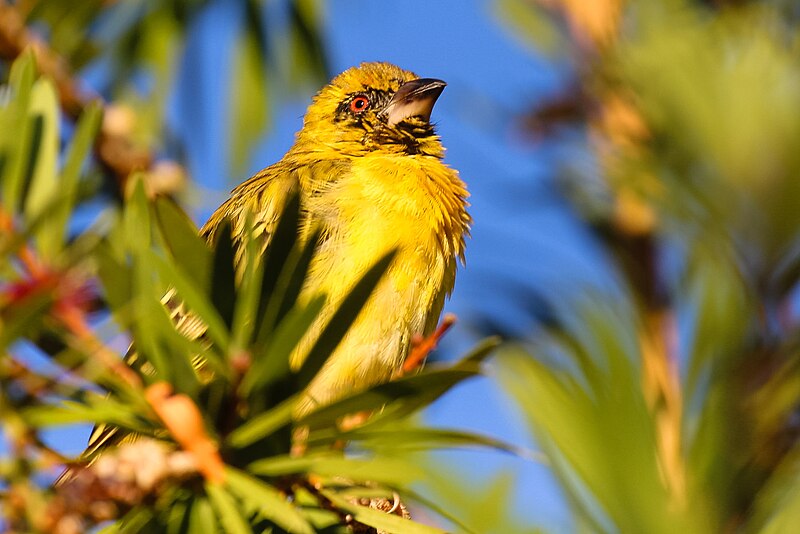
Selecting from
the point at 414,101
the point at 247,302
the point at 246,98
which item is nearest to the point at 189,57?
the point at 246,98

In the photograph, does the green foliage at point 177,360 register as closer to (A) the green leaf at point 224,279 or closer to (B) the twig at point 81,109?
(A) the green leaf at point 224,279

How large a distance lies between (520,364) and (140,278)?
2.95 ft

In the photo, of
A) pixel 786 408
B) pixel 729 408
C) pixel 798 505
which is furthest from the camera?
pixel 786 408

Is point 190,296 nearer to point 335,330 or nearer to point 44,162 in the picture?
point 335,330

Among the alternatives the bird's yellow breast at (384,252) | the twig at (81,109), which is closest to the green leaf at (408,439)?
the twig at (81,109)

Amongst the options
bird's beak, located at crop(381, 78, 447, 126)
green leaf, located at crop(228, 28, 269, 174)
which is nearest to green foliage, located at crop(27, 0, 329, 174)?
green leaf, located at crop(228, 28, 269, 174)

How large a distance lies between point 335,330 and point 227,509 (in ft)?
0.89

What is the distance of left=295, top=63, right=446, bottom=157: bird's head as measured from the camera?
3868mm

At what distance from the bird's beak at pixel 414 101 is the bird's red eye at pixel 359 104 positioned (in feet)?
0.44

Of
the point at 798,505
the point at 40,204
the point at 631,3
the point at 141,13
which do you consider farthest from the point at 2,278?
the point at 631,3

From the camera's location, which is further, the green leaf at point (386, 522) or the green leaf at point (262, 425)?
the green leaf at point (386, 522)

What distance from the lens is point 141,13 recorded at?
2.89m

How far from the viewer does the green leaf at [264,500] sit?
1.05 metres

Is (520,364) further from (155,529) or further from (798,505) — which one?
(155,529)
